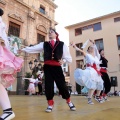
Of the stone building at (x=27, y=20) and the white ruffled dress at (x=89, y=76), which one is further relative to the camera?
the stone building at (x=27, y=20)

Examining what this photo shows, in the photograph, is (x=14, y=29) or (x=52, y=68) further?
(x=14, y=29)

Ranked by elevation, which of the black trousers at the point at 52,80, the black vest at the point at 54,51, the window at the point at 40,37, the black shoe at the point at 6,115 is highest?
the window at the point at 40,37

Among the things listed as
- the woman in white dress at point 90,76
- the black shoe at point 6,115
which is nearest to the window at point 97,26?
the woman in white dress at point 90,76

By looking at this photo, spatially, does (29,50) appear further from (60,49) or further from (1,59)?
(1,59)

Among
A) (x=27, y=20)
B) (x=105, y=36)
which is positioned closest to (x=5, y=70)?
(x=27, y=20)

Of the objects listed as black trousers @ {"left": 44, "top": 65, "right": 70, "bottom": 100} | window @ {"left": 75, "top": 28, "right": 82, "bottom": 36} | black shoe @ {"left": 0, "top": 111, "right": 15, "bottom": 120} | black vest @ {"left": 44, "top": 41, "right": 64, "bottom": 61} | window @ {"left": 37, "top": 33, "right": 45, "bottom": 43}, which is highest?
window @ {"left": 75, "top": 28, "right": 82, "bottom": 36}

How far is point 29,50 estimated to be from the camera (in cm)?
371

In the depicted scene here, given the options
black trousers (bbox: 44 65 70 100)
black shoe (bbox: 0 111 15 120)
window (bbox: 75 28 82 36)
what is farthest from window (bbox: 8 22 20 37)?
black shoe (bbox: 0 111 15 120)

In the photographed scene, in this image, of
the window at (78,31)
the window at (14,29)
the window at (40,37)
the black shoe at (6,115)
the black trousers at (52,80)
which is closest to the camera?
the black shoe at (6,115)

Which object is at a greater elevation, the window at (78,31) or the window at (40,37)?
the window at (78,31)

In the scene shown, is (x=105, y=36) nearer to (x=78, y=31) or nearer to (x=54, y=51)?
(x=78, y=31)

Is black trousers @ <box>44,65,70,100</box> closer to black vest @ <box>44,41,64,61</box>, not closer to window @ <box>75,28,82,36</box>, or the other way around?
black vest @ <box>44,41,64,61</box>

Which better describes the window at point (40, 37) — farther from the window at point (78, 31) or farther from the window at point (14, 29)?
the window at point (78, 31)

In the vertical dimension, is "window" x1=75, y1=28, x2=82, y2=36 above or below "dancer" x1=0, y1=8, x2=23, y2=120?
above
